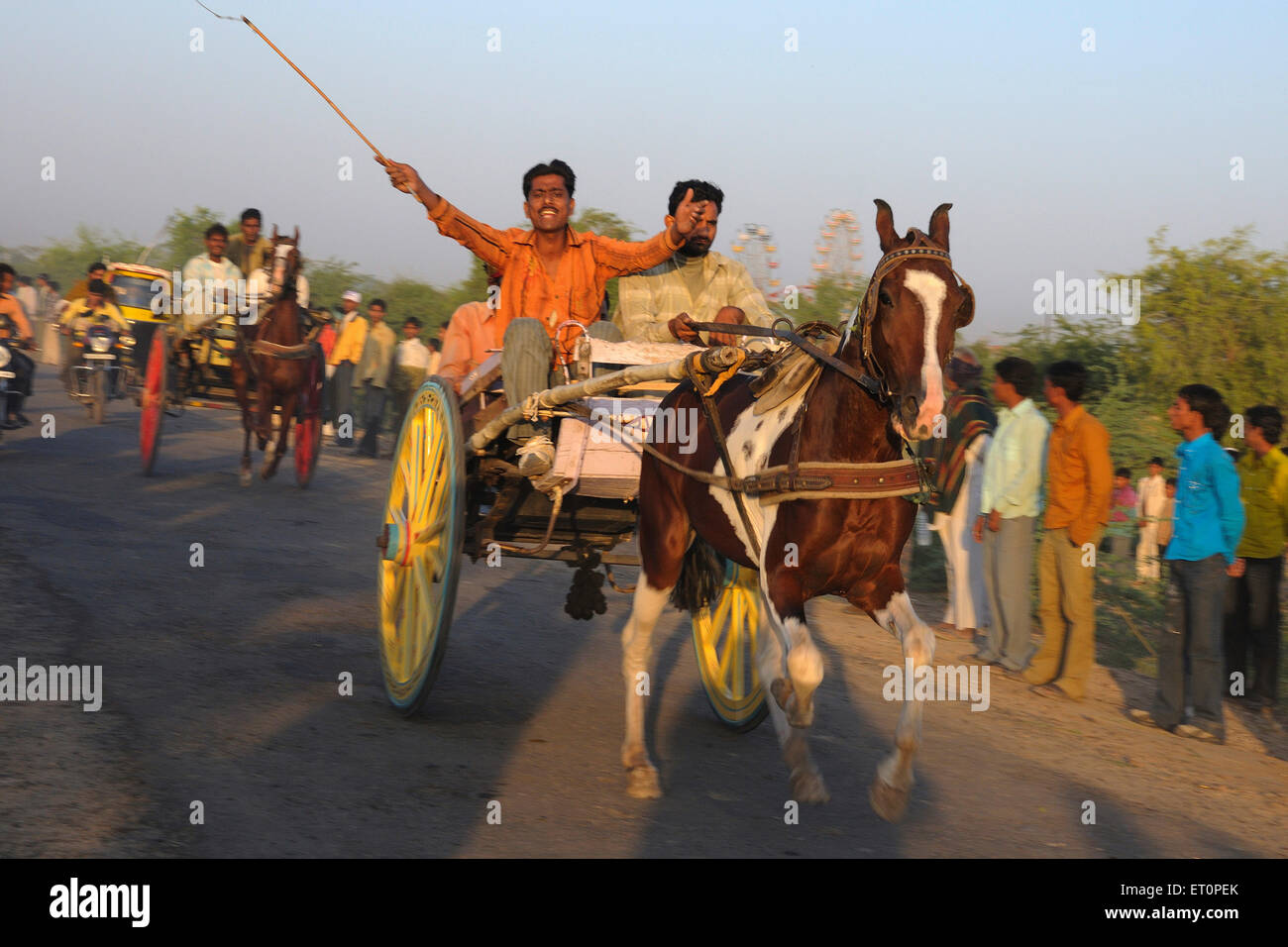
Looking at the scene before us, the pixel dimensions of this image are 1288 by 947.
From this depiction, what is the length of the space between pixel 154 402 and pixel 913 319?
1081 cm

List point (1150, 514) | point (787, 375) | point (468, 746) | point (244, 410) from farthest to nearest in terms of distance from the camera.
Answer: point (244, 410), point (1150, 514), point (468, 746), point (787, 375)

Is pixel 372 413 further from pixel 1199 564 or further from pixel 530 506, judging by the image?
pixel 1199 564

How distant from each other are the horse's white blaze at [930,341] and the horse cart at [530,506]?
1.28 m

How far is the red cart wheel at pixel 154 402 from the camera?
1262cm

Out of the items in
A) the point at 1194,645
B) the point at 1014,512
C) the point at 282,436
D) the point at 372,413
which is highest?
the point at 372,413

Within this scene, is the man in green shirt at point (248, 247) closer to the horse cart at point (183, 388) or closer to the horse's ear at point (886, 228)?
the horse cart at point (183, 388)

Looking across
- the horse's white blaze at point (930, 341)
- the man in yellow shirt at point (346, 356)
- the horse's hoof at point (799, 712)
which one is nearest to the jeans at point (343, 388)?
the man in yellow shirt at point (346, 356)

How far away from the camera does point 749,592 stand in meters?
6.33

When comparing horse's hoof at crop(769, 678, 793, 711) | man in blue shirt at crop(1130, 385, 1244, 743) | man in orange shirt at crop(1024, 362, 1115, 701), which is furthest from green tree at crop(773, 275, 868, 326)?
horse's hoof at crop(769, 678, 793, 711)

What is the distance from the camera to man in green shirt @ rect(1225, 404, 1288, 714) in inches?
310

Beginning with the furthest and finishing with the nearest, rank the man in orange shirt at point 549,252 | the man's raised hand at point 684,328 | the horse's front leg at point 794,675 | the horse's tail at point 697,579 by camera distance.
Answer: the man in orange shirt at point 549,252, the horse's tail at point 697,579, the man's raised hand at point 684,328, the horse's front leg at point 794,675

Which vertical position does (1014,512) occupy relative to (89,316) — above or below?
below

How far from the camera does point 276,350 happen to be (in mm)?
12562

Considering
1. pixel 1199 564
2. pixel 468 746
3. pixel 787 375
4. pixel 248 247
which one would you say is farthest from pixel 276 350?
pixel 1199 564
